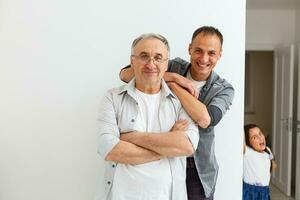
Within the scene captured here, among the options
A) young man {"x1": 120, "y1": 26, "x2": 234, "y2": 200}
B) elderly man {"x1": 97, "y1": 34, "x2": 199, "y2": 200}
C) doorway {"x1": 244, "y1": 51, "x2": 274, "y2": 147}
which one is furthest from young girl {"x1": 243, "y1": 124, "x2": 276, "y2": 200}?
doorway {"x1": 244, "y1": 51, "x2": 274, "y2": 147}

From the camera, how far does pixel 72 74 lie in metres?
2.19

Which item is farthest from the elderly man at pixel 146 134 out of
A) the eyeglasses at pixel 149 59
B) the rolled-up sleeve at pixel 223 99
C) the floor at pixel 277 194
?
the floor at pixel 277 194

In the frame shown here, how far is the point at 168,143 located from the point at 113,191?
32cm

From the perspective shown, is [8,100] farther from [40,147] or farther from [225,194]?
[225,194]

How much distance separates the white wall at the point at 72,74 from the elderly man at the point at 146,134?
0.73 metres

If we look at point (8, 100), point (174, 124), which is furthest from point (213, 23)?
point (8, 100)

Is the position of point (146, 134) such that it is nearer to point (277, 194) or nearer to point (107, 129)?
point (107, 129)

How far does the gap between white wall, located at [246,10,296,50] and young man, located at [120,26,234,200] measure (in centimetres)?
368

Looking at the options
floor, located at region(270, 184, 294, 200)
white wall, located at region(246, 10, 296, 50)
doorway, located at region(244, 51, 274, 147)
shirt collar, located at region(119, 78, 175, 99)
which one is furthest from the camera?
doorway, located at region(244, 51, 274, 147)

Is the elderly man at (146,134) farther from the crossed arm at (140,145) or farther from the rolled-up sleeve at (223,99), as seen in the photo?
the rolled-up sleeve at (223,99)

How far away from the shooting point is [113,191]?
145 centimetres

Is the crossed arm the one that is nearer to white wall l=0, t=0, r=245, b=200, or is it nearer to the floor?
white wall l=0, t=0, r=245, b=200

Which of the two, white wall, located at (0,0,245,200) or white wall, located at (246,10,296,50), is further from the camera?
white wall, located at (246,10,296,50)

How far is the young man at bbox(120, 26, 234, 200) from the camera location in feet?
4.93
